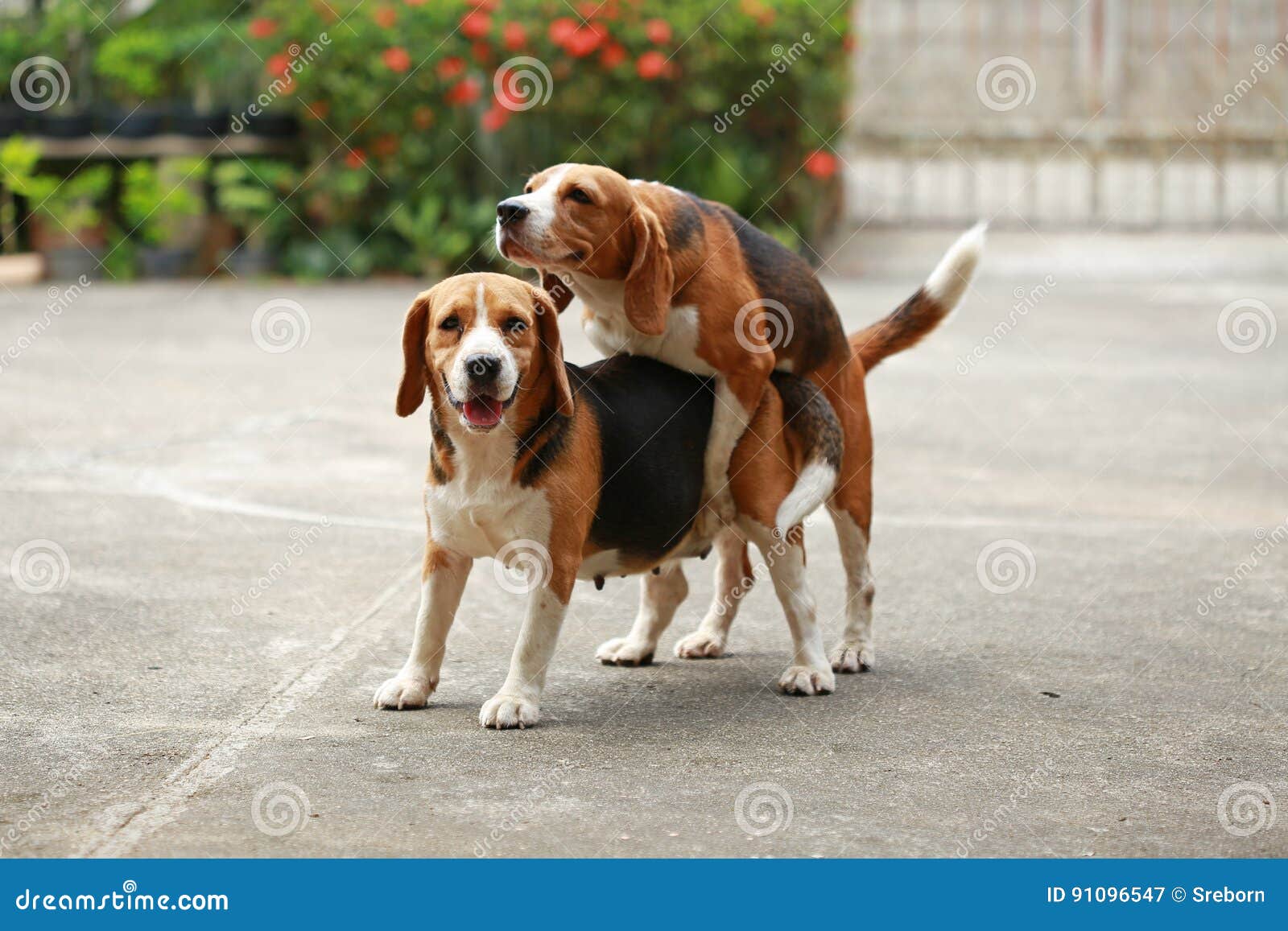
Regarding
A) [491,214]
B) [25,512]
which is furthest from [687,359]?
[491,214]

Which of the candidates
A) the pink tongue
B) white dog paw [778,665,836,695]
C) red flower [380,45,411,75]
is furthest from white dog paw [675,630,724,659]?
red flower [380,45,411,75]

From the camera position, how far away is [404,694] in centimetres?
514

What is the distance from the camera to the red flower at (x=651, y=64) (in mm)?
16516

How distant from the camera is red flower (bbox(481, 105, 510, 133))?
16.7 meters

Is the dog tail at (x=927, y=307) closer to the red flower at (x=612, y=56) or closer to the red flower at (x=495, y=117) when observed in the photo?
the red flower at (x=612, y=56)

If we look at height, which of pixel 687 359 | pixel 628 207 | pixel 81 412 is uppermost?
pixel 628 207

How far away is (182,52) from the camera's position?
18906 millimetres

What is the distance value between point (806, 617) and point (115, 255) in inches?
538

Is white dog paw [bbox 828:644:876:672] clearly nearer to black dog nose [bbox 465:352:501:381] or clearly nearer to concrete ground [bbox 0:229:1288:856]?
concrete ground [bbox 0:229:1288:856]

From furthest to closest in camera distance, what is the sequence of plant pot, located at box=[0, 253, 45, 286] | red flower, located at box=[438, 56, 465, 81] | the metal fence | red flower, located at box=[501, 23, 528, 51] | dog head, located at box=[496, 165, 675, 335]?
the metal fence < plant pot, located at box=[0, 253, 45, 286] < red flower, located at box=[438, 56, 465, 81] < red flower, located at box=[501, 23, 528, 51] < dog head, located at box=[496, 165, 675, 335]

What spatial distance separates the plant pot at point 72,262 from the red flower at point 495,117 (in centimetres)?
408

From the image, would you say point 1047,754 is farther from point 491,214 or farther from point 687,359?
point 491,214

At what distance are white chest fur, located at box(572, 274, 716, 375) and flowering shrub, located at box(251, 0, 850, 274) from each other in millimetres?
11392

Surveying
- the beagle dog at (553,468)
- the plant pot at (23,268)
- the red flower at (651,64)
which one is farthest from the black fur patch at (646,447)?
the plant pot at (23,268)
